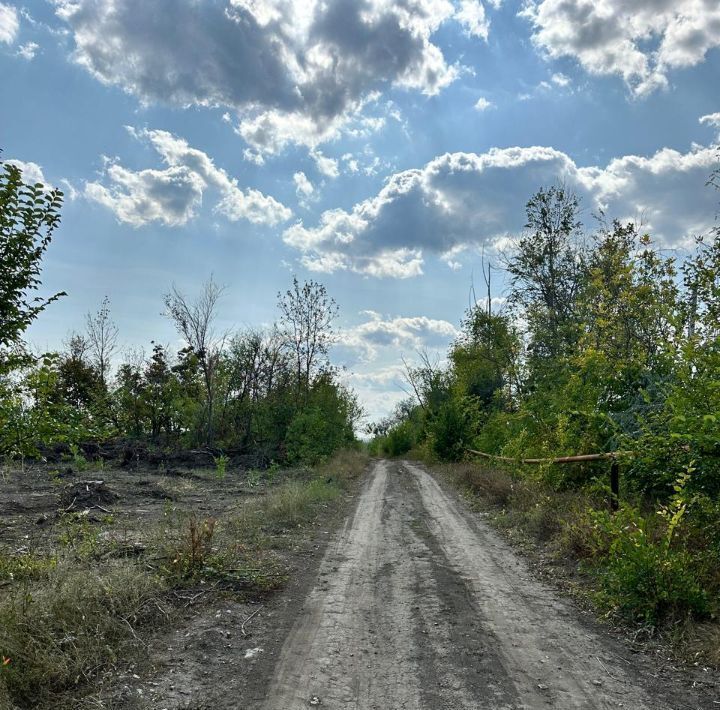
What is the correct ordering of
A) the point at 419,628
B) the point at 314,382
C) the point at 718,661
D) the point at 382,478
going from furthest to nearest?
the point at 314,382 < the point at 382,478 < the point at 419,628 < the point at 718,661

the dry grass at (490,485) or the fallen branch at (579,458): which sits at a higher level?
the fallen branch at (579,458)

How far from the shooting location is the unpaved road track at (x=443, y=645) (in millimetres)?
4145

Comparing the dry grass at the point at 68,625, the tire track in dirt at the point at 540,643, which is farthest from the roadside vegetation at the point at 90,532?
the tire track in dirt at the point at 540,643

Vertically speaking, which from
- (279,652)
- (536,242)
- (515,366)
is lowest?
(279,652)

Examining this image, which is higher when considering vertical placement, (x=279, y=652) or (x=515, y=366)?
(x=515, y=366)

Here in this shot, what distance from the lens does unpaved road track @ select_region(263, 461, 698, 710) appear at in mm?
4145

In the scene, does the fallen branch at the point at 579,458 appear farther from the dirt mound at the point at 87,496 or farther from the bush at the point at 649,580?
the dirt mound at the point at 87,496

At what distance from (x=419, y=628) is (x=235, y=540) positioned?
4.39 m

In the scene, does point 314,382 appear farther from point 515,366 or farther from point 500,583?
point 500,583

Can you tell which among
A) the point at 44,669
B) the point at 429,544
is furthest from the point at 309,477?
the point at 44,669

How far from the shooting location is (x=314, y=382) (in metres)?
38.5

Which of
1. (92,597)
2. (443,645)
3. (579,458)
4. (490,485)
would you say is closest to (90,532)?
(92,597)

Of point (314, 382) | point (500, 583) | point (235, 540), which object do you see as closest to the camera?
point (500, 583)

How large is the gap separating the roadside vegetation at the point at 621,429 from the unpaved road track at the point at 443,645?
0.93 metres
